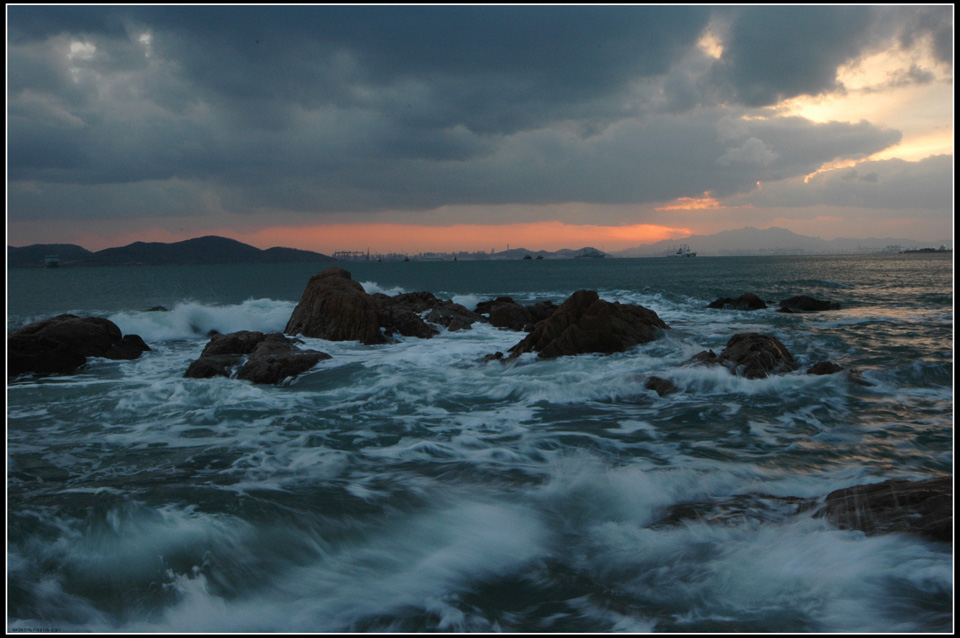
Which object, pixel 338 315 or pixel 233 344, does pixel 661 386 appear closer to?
pixel 233 344

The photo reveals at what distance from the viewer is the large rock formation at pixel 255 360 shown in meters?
12.7

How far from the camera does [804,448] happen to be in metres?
7.57

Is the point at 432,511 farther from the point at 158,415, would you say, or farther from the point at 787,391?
the point at 787,391

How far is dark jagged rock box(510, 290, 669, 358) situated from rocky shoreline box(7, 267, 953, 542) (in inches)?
1.2

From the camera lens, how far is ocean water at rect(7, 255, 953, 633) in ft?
13.9

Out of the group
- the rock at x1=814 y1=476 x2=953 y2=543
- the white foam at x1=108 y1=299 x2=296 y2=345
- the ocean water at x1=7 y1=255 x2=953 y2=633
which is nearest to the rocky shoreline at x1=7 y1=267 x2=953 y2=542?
the rock at x1=814 y1=476 x2=953 y2=543

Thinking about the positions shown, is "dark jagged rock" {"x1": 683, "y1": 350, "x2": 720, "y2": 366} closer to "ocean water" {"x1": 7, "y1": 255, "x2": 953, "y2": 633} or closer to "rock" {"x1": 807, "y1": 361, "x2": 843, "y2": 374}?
"ocean water" {"x1": 7, "y1": 255, "x2": 953, "y2": 633}

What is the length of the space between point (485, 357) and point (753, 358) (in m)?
6.77

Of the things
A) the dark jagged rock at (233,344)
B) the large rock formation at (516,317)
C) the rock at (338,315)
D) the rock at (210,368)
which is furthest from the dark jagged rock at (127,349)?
the large rock formation at (516,317)

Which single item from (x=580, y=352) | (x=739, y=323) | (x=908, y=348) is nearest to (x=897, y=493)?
(x=580, y=352)

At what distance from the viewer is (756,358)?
1180 centimetres

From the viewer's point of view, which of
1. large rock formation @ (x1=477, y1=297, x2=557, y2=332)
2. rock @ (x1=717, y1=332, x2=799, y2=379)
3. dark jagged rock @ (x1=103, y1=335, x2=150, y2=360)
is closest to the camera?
rock @ (x1=717, y1=332, x2=799, y2=379)

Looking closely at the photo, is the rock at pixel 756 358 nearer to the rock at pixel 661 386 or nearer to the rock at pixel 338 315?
the rock at pixel 661 386

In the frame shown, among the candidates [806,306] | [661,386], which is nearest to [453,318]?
[661,386]
